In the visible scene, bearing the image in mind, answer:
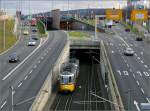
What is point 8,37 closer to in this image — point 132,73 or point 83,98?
point 132,73

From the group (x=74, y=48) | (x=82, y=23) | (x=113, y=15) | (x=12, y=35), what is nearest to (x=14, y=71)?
(x=113, y=15)

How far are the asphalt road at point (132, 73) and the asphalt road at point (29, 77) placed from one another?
32.6 feet

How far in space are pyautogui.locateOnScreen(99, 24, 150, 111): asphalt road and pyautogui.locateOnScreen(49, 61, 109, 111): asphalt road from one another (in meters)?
2.86

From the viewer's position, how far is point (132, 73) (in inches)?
2995

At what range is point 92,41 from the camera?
104750 millimetres

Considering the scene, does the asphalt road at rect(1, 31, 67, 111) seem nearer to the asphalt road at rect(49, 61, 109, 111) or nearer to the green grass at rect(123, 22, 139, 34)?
the asphalt road at rect(49, 61, 109, 111)

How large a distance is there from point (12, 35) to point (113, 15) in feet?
149

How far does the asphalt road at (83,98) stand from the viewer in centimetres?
5534

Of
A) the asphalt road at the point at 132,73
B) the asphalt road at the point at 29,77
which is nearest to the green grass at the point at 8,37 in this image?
the asphalt road at the point at 29,77

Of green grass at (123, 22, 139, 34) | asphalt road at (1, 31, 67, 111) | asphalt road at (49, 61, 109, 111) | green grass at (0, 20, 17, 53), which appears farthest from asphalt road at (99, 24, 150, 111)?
green grass at (123, 22, 139, 34)

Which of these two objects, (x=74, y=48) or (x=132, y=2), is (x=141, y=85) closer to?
(x=74, y=48)

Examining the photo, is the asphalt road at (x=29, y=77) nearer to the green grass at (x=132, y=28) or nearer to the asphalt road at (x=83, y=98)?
the asphalt road at (x=83, y=98)

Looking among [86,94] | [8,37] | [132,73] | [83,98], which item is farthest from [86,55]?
[83,98]

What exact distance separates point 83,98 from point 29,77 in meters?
9.32
